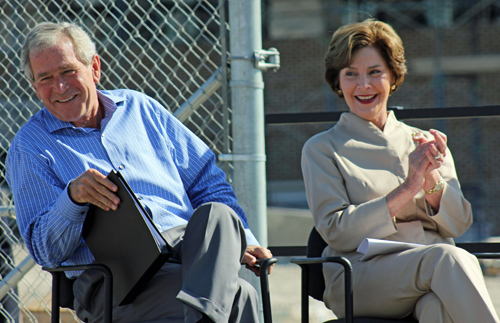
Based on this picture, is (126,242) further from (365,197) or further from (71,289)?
(365,197)

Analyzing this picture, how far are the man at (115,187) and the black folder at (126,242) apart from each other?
4cm

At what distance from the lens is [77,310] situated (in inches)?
93.7

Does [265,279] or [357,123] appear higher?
[357,123]

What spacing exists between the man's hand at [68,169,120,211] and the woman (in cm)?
79

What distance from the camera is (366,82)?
8.63 feet

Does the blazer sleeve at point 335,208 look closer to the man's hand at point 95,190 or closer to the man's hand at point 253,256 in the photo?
the man's hand at point 253,256

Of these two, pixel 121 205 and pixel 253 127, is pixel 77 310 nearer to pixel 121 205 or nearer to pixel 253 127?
pixel 121 205

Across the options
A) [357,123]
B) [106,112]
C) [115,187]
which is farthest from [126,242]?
[357,123]

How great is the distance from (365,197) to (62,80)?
4.02ft

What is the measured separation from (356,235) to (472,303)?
49cm

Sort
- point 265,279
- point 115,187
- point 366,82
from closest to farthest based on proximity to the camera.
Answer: point 115,187 < point 265,279 < point 366,82

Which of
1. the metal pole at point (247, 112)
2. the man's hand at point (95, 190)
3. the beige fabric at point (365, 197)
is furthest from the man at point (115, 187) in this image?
the beige fabric at point (365, 197)

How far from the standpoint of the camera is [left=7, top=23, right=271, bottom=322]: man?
2.08 meters

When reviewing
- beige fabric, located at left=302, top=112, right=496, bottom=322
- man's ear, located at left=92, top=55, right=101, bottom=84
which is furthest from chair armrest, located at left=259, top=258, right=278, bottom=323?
man's ear, located at left=92, top=55, right=101, bottom=84
